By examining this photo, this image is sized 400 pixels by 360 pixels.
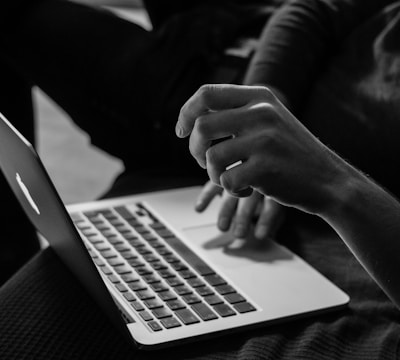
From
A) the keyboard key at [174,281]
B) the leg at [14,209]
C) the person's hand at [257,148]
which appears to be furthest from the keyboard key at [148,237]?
the leg at [14,209]

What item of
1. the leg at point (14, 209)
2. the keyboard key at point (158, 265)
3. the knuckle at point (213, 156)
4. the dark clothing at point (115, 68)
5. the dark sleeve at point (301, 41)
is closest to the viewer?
the knuckle at point (213, 156)

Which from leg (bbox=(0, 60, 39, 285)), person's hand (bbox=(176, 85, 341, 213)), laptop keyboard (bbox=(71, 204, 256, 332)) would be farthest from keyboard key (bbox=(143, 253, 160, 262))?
leg (bbox=(0, 60, 39, 285))

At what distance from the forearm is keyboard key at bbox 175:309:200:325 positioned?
0.54ft

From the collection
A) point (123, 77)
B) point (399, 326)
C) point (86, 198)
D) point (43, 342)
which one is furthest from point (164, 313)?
Result: point (86, 198)

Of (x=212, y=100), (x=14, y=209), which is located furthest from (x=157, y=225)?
(x=14, y=209)

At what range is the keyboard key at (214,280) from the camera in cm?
84

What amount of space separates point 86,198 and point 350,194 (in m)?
1.34

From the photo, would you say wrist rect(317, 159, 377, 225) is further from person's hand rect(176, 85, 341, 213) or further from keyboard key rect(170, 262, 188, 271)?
keyboard key rect(170, 262, 188, 271)

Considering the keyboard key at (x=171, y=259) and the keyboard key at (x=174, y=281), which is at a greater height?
the keyboard key at (x=174, y=281)

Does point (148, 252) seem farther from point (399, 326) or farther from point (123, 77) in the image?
point (123, 77)

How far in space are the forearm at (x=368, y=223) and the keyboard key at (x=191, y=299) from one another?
0.17 meters

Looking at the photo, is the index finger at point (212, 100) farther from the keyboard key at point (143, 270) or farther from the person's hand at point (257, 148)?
the keyboard key at point (143, 270)

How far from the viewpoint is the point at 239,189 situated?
0.66 metres

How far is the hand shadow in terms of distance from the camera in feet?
3.05
